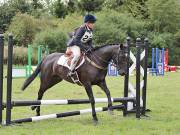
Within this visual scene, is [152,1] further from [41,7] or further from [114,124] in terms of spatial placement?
[114,124]

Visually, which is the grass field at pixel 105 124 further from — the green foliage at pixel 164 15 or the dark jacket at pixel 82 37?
the green foliage at pixel 164 15

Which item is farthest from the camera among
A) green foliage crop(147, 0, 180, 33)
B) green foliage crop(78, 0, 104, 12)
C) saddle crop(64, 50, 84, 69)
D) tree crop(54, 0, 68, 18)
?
tree crop(54, 0, 68, 18)

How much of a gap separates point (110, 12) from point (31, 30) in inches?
360

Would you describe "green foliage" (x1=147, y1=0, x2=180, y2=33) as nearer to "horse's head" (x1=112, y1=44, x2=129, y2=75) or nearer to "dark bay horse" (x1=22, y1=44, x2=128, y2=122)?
"dark bay horse" (x1=22, y1=44, x2=128, y2=122)

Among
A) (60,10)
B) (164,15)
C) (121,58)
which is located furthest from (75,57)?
(60,10)

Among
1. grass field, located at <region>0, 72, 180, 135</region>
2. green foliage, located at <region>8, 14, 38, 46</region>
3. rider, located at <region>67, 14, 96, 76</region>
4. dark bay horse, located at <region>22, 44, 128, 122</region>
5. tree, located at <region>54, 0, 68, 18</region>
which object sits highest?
tree, located at <region>54, 0, 68, 18</region>

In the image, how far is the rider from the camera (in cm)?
1005

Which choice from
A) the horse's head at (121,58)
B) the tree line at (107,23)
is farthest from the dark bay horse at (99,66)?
the tree line at (107,23)

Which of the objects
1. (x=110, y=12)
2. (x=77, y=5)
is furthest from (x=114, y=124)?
(x=77, y=5)

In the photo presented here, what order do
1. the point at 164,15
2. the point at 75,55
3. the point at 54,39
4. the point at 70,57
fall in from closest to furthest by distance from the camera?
the point at 75,55 → the point at 70,57 → the point at 54,39 → the point at 164,15

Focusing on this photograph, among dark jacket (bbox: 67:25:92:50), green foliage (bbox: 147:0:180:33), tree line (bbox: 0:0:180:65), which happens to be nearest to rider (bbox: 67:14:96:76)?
dark jacket (bbox: 67:25:92:50)

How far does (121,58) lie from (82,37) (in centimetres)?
102

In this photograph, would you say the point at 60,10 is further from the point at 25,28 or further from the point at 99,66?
the point at 99,66

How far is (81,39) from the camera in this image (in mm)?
10125
